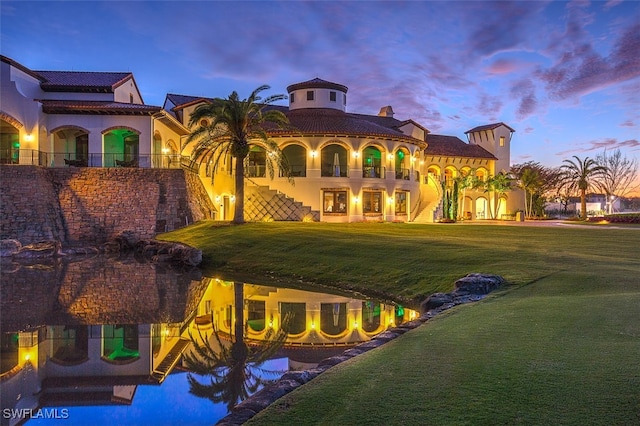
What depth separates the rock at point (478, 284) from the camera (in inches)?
540

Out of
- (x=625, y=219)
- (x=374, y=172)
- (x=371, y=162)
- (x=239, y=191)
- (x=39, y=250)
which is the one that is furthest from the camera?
(x=371, y=162)

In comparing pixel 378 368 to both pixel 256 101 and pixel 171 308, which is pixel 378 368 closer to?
pixel 171 308

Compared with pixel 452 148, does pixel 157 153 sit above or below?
below

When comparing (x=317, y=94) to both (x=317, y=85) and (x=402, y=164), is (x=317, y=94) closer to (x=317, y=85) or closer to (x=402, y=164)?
(x=317, y=85)

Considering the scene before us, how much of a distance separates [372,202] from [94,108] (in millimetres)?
22788

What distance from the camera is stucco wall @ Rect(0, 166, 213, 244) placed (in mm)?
32625

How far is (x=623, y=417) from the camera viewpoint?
4941 millimetres

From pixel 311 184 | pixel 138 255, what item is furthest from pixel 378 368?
pixel 311 184

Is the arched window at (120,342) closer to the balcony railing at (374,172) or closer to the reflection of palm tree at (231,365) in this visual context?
the reflection of palm tree at (231,365)

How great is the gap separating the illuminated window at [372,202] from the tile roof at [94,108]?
17.8 meters

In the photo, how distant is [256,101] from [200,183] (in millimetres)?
10604

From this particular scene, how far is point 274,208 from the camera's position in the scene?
40.4 metres

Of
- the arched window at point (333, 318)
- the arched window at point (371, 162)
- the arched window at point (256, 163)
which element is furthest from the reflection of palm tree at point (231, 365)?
the arched window at point (371, 162)

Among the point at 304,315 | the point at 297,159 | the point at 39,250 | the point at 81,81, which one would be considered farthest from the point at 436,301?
the point at 81,81
